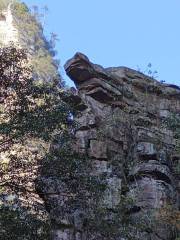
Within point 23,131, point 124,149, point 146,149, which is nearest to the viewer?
point 23,131

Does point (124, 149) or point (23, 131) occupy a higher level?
point (124, 149)

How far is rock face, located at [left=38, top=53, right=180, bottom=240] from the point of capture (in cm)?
1641

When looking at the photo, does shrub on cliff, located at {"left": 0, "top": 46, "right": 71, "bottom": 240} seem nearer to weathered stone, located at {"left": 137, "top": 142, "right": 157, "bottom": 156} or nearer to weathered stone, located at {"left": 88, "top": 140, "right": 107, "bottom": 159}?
weathered stone, located at {"left": 88, "top": 140, "right": 107, "bottom": 159}

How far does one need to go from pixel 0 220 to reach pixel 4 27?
62.8 metres

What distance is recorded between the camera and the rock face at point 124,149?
16.4m

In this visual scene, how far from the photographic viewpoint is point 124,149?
22109 millimetres

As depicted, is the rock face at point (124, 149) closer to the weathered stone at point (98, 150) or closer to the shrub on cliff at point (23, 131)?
the weathered stone at point (98, 150)

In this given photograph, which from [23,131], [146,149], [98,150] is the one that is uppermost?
[146,149]

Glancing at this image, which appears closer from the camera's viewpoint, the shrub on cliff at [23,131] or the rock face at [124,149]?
the shrub on cliff at [23,131]

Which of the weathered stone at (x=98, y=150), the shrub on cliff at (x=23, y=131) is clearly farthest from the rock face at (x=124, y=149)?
the shrub on cliff at (x=23, y=131)

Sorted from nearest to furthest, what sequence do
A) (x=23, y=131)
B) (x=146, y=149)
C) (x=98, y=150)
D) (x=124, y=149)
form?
(x=23, y=131) < (x=98, y=150) < (x=146, y=149) < (x=124, y=149)

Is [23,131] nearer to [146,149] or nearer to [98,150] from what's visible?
[98,150]

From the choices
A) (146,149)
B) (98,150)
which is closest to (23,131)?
(98,150)

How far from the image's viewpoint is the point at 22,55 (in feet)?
44.7
